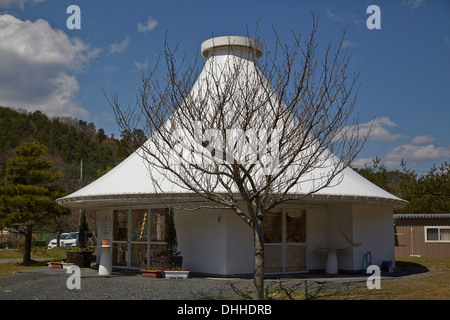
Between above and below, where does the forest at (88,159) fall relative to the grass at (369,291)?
above

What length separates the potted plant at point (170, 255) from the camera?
11719 millimetres

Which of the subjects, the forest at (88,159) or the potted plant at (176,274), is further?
the forest at (88,159)

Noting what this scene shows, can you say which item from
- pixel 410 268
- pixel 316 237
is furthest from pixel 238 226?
pixel 410 268

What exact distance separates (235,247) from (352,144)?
5160 millimetres

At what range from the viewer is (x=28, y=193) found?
17344 millimetres

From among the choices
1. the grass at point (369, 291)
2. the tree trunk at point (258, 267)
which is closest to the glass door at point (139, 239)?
the grass at point (369, 291)

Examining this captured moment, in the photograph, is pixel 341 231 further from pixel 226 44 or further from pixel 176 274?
pixel 226 44

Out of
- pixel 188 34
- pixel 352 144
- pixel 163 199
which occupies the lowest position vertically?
pixel 163 199

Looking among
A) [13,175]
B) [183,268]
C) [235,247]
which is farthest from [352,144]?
[13,175]

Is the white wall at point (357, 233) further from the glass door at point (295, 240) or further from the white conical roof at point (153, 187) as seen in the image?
the glass door at point (295, 240)

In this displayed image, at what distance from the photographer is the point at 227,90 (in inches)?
299

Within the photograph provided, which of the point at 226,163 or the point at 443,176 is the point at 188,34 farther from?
the point at 443,176

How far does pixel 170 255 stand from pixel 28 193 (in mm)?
7983

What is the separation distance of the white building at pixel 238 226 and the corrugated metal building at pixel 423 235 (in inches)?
388
